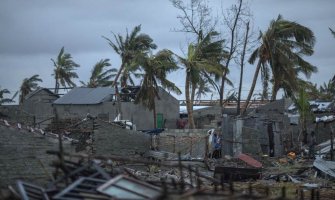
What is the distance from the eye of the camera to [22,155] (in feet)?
41.6

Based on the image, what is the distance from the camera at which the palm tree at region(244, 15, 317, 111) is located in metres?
30.6

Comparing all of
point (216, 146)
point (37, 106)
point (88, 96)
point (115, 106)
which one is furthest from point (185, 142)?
point (37, 106)

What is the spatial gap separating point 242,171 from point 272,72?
17.2 m

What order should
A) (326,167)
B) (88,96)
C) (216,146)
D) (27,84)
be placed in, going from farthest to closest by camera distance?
(27,84) < (88,96) < (216,146) < (326,167)

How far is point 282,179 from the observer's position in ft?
51.1

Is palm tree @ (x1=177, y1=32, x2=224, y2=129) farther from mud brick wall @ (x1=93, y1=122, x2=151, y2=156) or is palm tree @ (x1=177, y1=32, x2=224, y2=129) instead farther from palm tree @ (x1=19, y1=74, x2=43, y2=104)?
palm tree @ (x1=19, y1=74, x2=43, y2=104)

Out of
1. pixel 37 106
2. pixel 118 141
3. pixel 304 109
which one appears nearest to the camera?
pixel 118 141

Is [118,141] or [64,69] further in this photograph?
[64,69]

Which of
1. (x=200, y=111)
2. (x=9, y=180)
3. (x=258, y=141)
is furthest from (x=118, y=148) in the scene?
(x=200, y=111)

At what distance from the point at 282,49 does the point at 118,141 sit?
14.2 meters

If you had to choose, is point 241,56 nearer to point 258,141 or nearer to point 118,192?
point 258,141

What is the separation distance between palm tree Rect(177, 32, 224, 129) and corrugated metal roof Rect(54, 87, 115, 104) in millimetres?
6482

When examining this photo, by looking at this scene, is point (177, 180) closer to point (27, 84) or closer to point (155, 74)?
point (155, 74)

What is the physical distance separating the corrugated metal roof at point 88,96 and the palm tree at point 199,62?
6.48 meters
